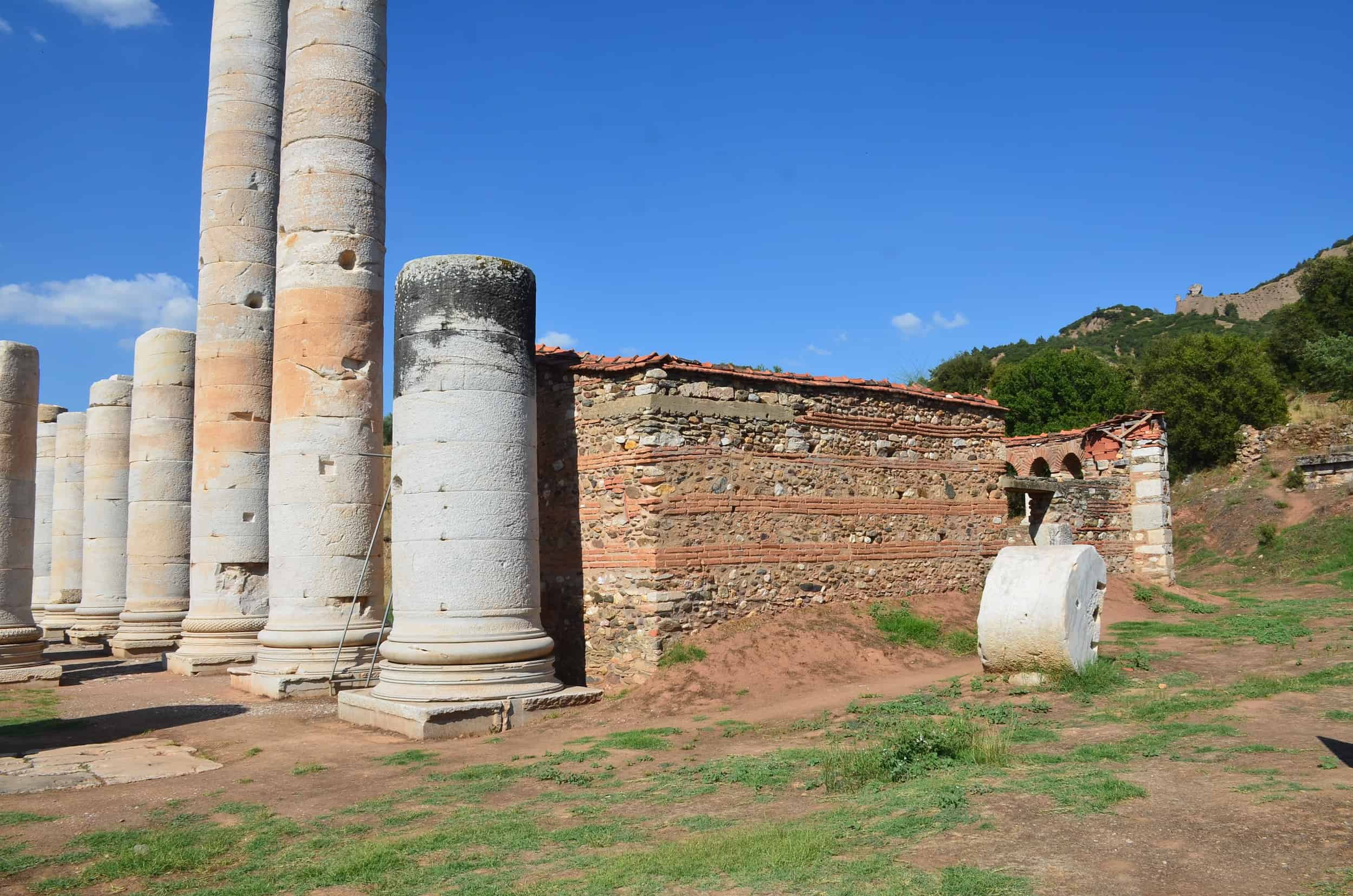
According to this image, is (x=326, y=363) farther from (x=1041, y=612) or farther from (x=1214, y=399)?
(x=1214, y=399)

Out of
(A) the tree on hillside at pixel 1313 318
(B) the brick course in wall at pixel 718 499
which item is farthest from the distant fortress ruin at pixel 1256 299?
(B) the brick course in wall at pixel 718 499

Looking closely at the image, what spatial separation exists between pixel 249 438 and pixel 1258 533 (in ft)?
84.9

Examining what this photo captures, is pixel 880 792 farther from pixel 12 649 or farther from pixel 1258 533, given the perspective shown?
pixel 1258 533

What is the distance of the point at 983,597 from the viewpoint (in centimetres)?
1004

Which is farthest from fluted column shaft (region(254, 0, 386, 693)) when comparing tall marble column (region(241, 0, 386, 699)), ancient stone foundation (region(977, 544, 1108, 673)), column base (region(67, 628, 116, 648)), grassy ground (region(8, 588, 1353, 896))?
column base (region(67, 628, 116, 648))

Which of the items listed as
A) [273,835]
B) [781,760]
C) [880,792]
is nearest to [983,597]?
[781,760]

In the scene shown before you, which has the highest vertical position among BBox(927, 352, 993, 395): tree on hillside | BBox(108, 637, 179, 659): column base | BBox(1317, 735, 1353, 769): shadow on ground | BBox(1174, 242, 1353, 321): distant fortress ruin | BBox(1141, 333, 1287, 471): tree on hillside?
BBox(1174, 242, 1353, 321): distant fortress ruin

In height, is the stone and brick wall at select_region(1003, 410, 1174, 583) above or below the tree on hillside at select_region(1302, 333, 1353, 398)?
below

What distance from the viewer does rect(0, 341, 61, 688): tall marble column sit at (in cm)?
1491

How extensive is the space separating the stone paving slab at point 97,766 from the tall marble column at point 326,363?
2.51 metres

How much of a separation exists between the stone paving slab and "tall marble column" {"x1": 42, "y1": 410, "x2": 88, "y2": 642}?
15.1m

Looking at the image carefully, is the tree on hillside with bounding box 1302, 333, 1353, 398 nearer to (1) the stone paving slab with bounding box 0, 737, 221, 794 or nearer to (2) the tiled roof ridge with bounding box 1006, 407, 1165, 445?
(2) the tiled roof ridge with bounding box 1006, 407, 1165, 445

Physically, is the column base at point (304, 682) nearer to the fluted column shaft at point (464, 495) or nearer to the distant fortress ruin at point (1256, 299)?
the fluted column shaft at point (464, 495)

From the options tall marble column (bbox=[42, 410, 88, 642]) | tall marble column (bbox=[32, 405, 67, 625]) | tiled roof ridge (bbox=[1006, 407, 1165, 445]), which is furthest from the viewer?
tall marble column (bbox=[32, 405, 67, 625])
